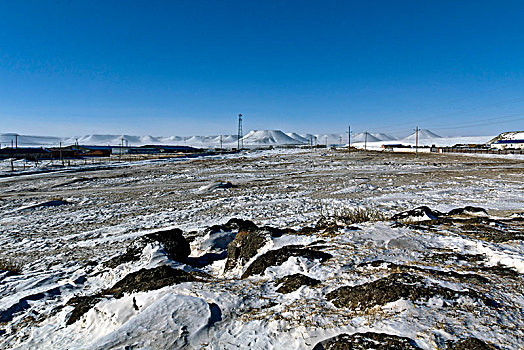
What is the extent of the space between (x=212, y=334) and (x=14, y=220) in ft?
42.0

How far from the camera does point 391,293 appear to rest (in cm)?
382

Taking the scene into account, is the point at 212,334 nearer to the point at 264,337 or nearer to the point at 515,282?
the point at 264,337

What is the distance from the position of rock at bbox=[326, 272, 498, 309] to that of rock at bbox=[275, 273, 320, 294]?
0.43 metres

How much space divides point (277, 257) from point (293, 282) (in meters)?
0.98

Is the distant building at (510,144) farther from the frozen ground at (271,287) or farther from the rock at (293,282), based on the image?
the rock at (293,282)

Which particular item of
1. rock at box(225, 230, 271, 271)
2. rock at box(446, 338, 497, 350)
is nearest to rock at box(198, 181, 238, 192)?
rock at box(225, 230, 271, 271)

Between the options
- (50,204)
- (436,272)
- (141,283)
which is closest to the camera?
(436,272)

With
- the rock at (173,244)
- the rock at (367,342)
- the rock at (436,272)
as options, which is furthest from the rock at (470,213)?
the rock at (173,244)

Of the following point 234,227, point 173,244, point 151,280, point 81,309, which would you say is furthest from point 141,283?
point 234,227

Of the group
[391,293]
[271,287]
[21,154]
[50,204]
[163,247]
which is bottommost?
[50,204]

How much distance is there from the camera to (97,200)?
54.5 ft

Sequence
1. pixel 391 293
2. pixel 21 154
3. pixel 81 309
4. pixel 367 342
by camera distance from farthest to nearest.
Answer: pixel 21 154
pixel 81 309
pixel 391 293
pixel 367 342

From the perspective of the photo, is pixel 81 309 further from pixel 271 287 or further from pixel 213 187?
pixel 213 187

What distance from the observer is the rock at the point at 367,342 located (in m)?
2.88
